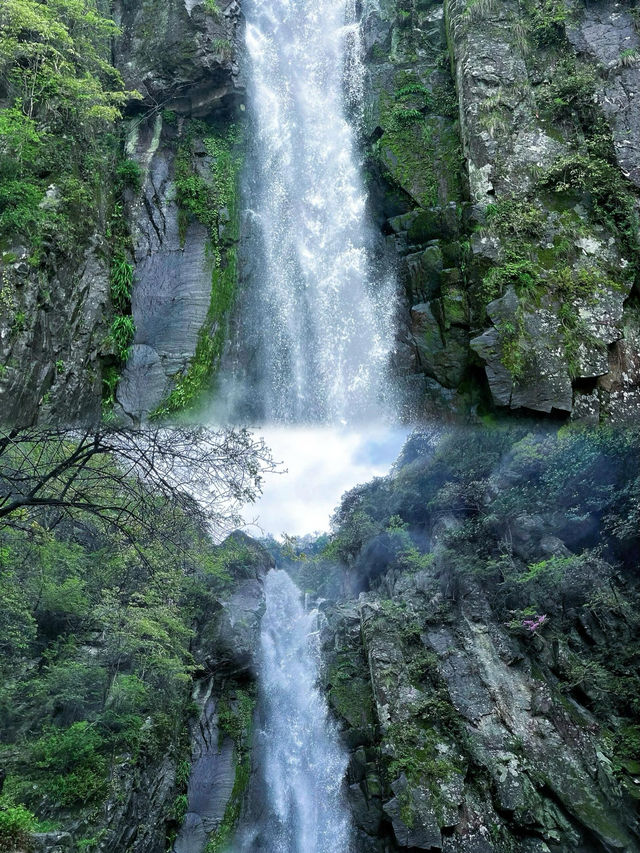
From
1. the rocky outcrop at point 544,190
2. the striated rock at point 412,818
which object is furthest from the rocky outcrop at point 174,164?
the striated rock at point 412,818

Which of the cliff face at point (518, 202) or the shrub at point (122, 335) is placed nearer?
the cliff face at point (518, 202)

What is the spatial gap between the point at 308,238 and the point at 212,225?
221 cm

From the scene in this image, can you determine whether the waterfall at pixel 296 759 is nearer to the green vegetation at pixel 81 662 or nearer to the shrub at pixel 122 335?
the green vegetation at pixel 81 662

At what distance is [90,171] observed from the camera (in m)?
11.2

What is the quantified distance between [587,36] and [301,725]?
1688 cm

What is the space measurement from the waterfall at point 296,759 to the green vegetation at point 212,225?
850 centimetres

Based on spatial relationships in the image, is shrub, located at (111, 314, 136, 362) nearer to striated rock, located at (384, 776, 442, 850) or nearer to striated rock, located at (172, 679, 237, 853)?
striated rock, located at (172, 679, 237, 853)

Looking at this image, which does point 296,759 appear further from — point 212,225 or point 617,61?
point 617,61

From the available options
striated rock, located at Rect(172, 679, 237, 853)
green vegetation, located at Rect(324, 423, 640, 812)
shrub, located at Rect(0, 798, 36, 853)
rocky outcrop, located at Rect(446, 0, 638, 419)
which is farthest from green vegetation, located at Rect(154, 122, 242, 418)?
striated rock, located at Rect(172, 679, 237, 853)

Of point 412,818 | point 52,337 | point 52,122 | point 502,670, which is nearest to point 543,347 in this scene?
point 502,670

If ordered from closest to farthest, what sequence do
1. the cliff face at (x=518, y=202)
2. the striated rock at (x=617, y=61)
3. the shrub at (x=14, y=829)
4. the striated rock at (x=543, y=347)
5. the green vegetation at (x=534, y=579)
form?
the shrub at (x=14, y=829) → the striated rock at (x=543, y=347) → the cliff face at (x=518, y=202) → the green vegetation at (x=534, y=579) → the striated rock at (x=617, y=61)

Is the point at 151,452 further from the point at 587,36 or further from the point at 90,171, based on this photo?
the point at 587,36

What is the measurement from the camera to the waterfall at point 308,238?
10648mm

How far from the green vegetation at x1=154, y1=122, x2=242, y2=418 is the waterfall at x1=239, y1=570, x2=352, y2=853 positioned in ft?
27.9
